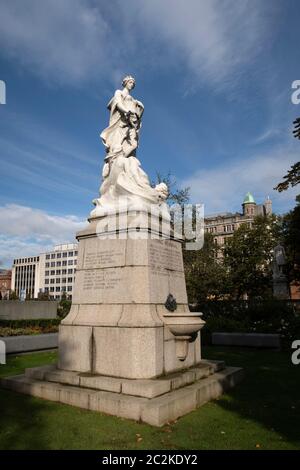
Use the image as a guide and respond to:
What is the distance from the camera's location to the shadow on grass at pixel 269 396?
6172 mm

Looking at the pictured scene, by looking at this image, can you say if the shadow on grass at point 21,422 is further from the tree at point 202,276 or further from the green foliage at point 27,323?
the tree at point 202,276

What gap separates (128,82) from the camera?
10164 millimetres

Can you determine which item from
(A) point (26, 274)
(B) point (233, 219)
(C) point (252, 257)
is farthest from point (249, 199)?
(A) point (26, 274)

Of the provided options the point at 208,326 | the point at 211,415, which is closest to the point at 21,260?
the point at 208,326

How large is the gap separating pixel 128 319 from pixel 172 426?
221cm

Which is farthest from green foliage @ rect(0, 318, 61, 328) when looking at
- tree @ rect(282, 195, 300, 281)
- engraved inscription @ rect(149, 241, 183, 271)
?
tree @ rect(282, 195, 300, 281)

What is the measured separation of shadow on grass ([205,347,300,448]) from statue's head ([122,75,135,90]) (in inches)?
301

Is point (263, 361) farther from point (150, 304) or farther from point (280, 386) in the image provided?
point (150, 304)

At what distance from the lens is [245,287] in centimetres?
5119

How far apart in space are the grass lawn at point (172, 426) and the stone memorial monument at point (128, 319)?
0.29 meters

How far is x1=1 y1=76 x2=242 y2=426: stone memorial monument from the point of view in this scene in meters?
6.77

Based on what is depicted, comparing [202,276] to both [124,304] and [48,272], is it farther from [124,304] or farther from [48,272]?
[48,272]

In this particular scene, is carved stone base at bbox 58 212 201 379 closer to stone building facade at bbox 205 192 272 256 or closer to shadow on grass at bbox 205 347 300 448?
shadow on grass at bbox 205 347 300 448
